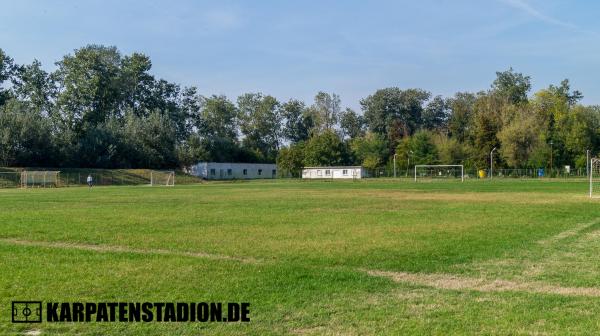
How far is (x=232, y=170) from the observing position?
115688mm

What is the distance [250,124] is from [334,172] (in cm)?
3561

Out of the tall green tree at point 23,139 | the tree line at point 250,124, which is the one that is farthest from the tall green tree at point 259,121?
the tall green tree at point 23,139

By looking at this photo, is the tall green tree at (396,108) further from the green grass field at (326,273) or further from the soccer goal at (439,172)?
the green grass field at (326,273)

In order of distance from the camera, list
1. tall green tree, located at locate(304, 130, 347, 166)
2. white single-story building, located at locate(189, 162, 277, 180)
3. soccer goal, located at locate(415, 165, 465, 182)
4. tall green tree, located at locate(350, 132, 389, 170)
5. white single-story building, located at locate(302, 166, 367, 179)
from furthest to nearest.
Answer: tall green tree, located at locate(350, 132, 389, 170) < tall green tree, located at locate(304, 130, 347, 166) < white single-story building, located at locate(302, 166, 367, 179) < white single-story building, located at locate(189, 162, 277, 180) < soccer goal, located at locate(415, 165, 465, 182)

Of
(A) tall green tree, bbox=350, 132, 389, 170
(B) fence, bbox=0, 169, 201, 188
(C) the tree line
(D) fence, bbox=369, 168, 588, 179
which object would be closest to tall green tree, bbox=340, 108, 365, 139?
(C) the tree line

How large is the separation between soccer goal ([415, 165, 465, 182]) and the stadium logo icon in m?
95.1

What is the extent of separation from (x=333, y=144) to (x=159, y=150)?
39068mm

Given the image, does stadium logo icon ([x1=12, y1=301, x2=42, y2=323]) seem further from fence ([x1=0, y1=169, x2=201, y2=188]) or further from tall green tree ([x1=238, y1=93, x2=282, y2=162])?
tall green tree ([x1=238, y1=93, x2=282, y2=162])

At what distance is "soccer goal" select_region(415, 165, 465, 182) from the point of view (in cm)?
10094

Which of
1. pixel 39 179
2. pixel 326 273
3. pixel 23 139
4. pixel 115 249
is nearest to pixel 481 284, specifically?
pixel 326 273

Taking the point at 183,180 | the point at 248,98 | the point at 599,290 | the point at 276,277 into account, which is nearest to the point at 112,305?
the point at 276,277

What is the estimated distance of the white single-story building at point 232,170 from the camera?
356 ft

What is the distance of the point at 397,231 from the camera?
17484 mm

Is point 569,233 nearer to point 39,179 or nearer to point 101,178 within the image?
point 39,179
